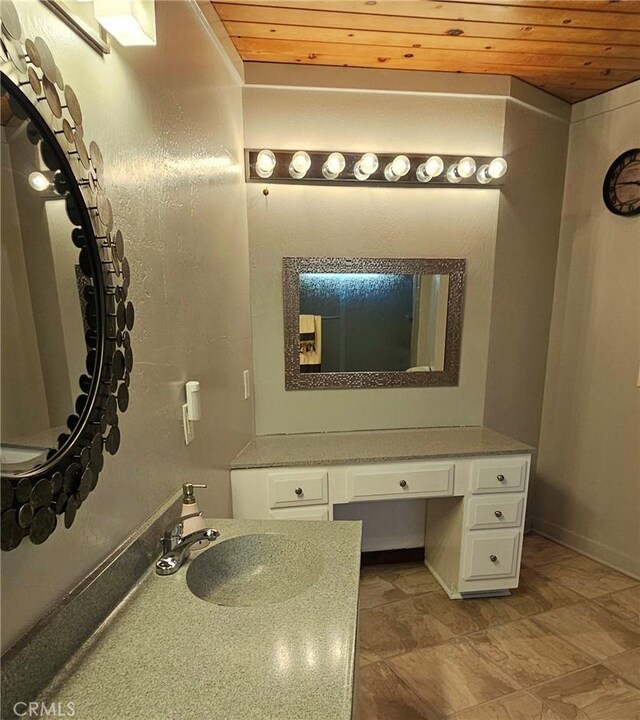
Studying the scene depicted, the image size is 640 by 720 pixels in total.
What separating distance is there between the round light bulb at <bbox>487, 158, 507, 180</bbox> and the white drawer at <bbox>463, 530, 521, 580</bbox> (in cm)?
180

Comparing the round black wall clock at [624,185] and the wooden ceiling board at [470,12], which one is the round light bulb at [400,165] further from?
Result: the round black wall clock at [624,185]

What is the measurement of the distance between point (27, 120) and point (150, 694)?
2.99ft

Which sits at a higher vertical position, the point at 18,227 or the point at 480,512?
the point at 18,227

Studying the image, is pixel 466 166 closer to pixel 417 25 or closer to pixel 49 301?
pixel 417 25

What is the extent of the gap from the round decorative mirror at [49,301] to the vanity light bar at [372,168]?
1258 millimetres

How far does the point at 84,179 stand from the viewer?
73cm

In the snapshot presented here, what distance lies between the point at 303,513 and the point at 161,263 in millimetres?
1283

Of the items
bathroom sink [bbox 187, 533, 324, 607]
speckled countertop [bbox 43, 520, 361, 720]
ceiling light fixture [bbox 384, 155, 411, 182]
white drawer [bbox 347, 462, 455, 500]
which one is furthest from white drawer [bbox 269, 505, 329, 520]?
ceiling light fixture [bbox 384, 155, 411, 182]

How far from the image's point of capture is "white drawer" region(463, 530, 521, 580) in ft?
6.52

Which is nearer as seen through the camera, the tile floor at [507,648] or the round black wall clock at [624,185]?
the tile floor at [507,648]

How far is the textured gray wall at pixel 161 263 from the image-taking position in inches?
28.4

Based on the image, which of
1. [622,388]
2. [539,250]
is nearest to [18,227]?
[539,250]

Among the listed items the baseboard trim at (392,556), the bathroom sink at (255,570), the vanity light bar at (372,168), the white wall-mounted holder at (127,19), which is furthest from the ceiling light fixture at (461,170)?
the baseboard trim at (392,556)

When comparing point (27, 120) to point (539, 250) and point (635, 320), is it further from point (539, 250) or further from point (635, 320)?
point (635, 320)
